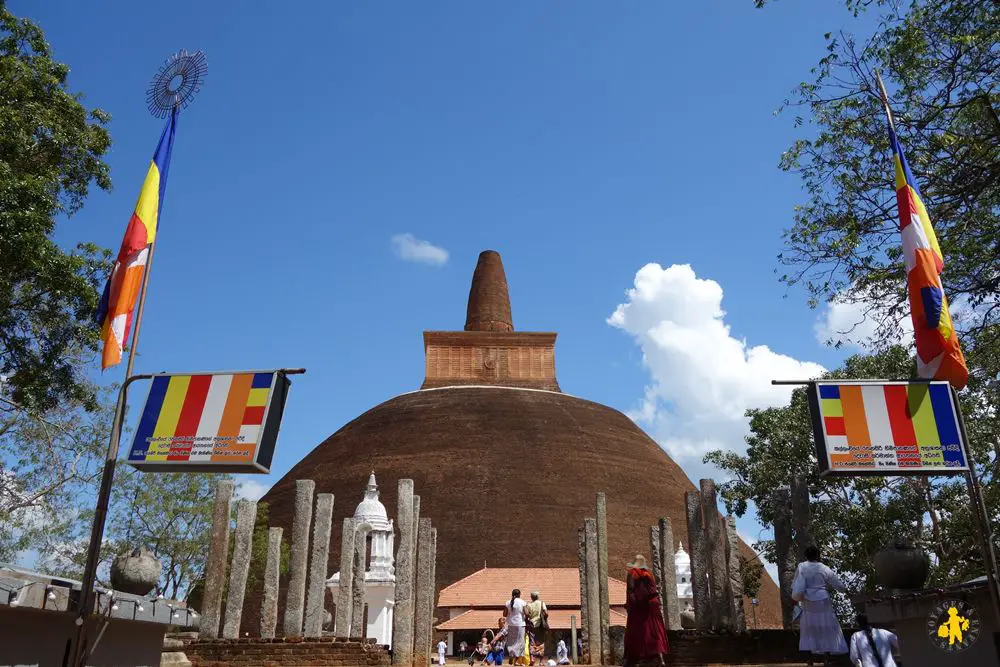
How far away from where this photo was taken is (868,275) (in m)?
11.8

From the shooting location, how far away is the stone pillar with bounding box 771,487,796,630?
12.0 m

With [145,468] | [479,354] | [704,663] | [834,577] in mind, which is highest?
[479,354]

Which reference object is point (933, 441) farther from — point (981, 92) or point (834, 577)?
point (981, 92)

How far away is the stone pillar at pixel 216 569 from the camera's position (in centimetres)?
1289

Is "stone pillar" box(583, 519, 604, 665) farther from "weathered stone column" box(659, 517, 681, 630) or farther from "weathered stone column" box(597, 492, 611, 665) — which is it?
"weathered stone column" box(659, 517, 681, 630)

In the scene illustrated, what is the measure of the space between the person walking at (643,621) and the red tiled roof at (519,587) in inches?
797

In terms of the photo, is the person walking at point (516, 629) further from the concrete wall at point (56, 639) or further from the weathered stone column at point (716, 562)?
the concrete wall at point (56, 639)

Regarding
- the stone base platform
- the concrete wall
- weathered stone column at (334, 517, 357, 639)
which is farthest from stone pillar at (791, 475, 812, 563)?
weathered stone column at (334, 517, 357, 639)

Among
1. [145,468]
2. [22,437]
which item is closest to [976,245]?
[145,468]

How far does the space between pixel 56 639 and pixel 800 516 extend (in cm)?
937

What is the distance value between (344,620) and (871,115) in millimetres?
13602

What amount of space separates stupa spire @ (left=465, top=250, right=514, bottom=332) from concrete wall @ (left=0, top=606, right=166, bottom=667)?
144ft

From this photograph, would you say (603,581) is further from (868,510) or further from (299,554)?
(868,510)

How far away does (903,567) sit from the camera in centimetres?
798
